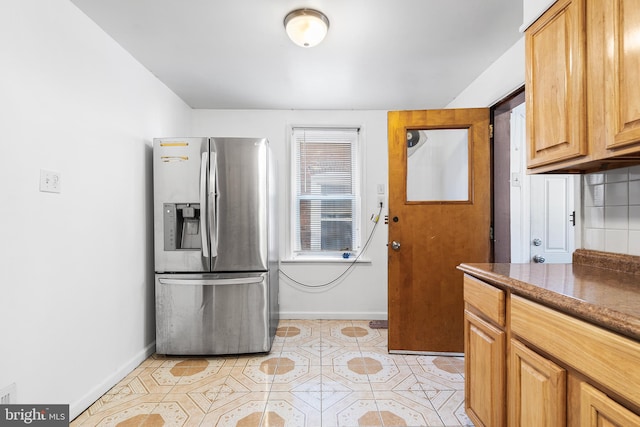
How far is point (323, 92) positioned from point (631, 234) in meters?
2.37

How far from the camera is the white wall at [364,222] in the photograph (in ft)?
10.5

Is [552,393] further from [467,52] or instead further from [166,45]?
[166,45]

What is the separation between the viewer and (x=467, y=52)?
6.93ft

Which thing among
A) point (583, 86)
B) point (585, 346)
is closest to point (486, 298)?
point (585, 346)

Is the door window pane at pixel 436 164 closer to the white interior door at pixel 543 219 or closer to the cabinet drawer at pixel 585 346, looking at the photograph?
the white interior door at pixel 543 219

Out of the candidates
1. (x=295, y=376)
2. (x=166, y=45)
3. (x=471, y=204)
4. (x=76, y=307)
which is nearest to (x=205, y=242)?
(x=76, y=307)

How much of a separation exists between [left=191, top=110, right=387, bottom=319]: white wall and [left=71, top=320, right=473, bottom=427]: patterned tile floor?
2.20 feet

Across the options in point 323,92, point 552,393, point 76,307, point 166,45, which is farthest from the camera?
point 323,92

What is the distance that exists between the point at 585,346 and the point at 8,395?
2.19m

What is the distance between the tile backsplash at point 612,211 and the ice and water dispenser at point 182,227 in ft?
8.12

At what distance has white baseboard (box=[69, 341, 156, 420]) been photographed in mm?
1633

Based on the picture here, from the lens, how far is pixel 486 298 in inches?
49.9
